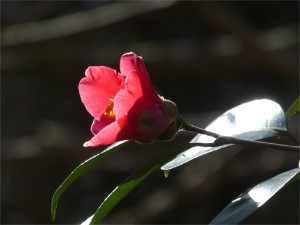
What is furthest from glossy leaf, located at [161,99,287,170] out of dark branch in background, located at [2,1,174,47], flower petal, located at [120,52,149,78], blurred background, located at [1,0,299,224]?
dark branch in background, located at [2,1,174,47]

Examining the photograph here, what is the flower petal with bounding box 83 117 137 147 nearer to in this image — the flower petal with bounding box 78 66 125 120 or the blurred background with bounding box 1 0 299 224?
the flower petal with bounding box 78 66 125 120

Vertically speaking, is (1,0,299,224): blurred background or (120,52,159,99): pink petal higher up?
(120,52,159,99): pink petal

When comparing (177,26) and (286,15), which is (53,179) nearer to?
(177,26)

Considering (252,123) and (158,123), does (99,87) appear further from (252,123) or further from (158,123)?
(252,123)

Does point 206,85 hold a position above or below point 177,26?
below

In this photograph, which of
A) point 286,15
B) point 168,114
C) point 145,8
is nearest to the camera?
point 168,114

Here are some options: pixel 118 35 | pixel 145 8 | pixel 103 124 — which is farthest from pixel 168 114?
pixel 118 35
